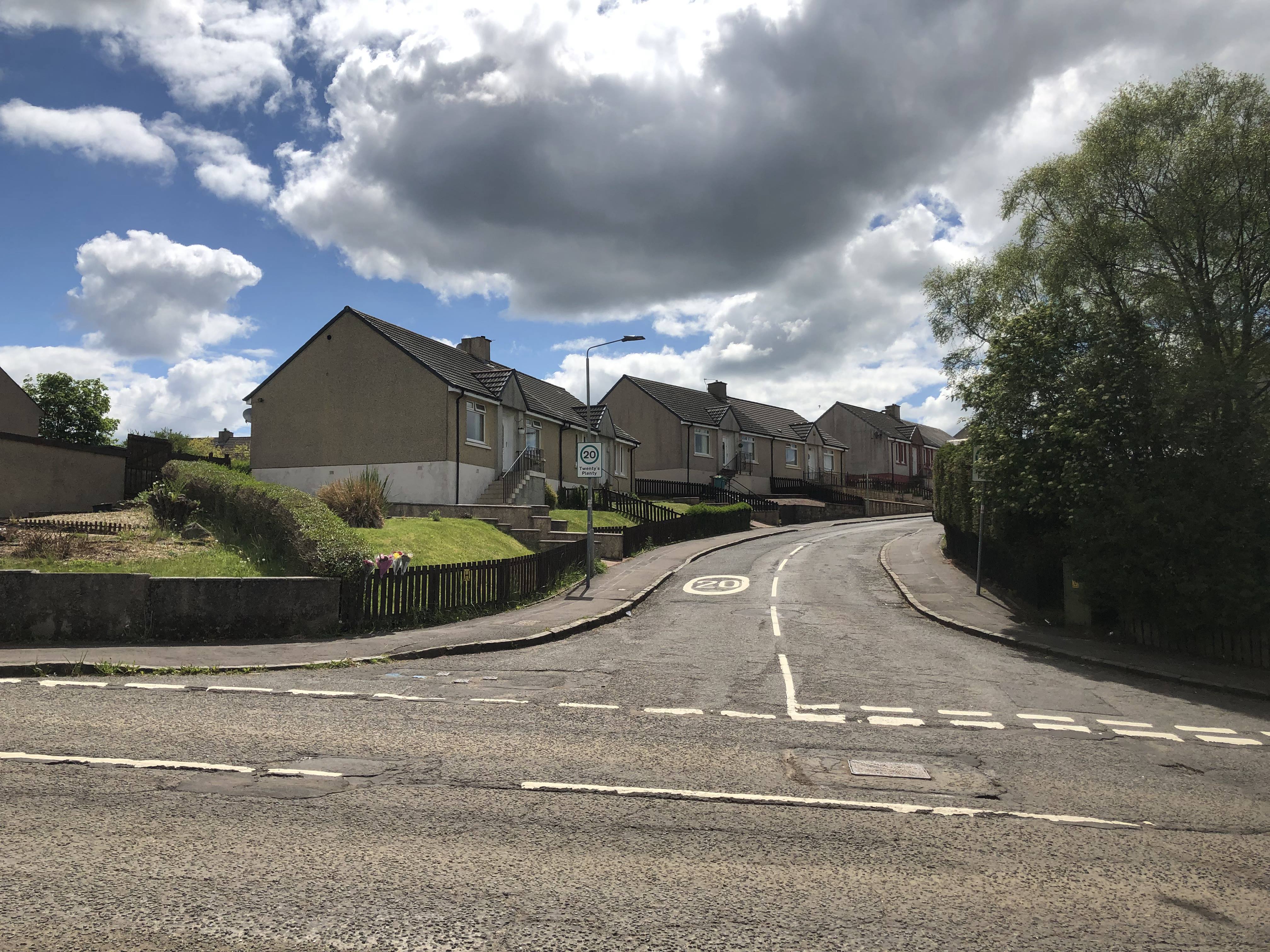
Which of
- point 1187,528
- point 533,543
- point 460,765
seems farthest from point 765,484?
point 460,765

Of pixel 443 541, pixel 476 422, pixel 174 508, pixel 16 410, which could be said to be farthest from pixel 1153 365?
pixel 16 410

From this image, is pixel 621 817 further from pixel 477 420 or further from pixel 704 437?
pixel 704 437

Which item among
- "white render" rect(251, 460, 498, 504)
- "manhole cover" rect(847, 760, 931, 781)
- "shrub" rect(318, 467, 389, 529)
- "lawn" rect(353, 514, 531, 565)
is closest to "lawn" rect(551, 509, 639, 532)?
"white render" rect(251, 460, 498, 504)

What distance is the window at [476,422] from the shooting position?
3394cm

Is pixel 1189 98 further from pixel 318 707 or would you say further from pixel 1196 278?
pixel 318 707

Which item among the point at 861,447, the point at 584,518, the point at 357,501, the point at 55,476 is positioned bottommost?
the point at 584,518

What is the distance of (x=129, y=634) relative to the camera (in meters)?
13.0

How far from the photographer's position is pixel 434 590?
16.3 meters

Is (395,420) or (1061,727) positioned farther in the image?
(395,420)

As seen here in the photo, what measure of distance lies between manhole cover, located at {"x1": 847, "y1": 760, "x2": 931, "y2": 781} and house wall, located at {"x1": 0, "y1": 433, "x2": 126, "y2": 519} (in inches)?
867

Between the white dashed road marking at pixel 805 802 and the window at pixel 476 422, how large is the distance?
27880 millimetres

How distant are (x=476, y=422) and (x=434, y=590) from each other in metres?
19.0

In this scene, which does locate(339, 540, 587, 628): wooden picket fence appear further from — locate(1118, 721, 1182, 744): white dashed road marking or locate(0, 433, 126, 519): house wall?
locate(0, 433, 126, 519): house wall

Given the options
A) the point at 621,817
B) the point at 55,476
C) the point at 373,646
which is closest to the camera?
the point at 621,817
